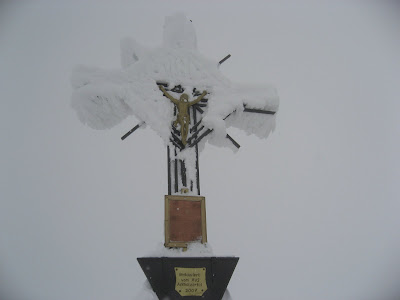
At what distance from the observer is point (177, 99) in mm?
6312

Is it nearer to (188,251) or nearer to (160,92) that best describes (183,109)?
(160,92)

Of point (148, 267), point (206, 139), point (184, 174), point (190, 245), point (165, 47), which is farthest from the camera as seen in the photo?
point (165, 47)

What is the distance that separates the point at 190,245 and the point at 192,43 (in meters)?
3.84

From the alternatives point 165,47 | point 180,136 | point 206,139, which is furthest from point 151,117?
point 165,47

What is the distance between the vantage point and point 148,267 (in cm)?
461

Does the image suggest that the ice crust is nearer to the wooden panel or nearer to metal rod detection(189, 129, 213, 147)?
metal rod detection(189, 129, 213, 147)

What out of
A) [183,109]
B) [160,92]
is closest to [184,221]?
[183,109]

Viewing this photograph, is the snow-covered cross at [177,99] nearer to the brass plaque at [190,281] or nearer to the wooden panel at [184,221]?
the wooden panel at [184,221]

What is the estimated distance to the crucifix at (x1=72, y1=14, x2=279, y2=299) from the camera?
594cm

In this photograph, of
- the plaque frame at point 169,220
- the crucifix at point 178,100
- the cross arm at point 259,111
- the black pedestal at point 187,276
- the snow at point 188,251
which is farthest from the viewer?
the cross arm at point 259,111

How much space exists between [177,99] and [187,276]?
2980 mm

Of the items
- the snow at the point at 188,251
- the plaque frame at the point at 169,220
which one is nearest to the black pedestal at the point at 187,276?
the snow at the point at 188,251

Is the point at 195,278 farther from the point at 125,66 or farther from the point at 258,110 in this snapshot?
the point at 125,66

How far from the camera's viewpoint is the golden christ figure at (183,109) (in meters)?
5.94
